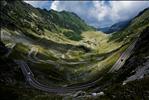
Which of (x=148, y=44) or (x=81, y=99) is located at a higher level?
(x=148, y=44)

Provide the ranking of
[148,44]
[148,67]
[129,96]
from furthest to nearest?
[148,44]
[148,67]
[129,96]

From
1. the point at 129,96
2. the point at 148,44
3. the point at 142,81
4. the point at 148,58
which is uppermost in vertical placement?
the point at 148,44

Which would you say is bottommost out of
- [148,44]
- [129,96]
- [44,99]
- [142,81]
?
[129,96]

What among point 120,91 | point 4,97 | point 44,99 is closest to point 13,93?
point 4,97

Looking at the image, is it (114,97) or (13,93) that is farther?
(13,93)

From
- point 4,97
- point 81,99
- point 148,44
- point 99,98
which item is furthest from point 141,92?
point 148,44

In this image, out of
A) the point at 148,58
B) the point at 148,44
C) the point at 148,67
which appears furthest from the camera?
the point at 148,44

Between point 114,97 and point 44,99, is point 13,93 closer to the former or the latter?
point 44,99

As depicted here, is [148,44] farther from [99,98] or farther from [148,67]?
[99,98]

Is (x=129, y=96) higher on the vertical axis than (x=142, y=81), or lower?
lower
